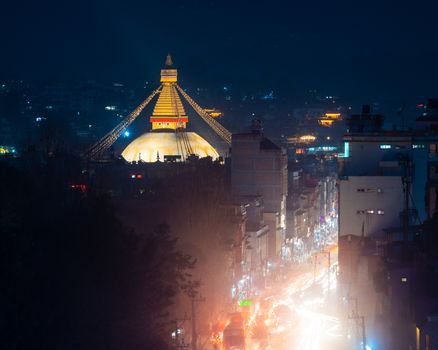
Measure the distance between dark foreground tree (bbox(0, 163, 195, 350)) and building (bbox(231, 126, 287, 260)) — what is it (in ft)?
93.5

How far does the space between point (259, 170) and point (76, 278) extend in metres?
34.0

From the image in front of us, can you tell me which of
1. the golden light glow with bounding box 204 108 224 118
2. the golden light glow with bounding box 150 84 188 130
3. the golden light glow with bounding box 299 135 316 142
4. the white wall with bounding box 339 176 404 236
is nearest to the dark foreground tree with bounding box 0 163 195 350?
the white wall with bounding box 339 176 404 236

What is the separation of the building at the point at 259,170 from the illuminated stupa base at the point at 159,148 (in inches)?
602

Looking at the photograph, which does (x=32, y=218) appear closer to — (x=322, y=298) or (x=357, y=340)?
(x=357, y=340)

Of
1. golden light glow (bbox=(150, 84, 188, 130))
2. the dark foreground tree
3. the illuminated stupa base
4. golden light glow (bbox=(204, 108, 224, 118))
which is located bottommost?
the dark foreground tree

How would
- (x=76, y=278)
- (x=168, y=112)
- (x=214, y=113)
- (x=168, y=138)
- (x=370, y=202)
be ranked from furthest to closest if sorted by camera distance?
(x=214, y=113)
(x=168, y=112)
(x=168, y=138)
(x=370, y=202)
(x=76, y=278)

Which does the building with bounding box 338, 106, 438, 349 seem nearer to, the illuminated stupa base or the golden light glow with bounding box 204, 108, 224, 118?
the illuminated stupa base

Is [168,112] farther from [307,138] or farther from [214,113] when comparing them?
[214,113]

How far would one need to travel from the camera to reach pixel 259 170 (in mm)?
52188

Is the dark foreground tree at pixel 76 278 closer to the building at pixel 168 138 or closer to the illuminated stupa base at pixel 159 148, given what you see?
the building at pixel 168 138

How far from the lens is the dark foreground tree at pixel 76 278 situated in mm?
16844

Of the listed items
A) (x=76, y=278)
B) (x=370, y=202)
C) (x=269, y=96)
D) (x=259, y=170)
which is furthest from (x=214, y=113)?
(x=76, y=278)

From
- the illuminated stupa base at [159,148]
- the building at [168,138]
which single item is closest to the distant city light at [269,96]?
the building at [168,138]

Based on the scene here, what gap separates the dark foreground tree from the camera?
1684 cm
